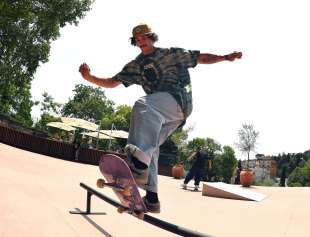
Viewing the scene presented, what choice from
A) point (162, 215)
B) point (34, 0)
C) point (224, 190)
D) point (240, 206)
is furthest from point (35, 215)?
point (34, 0)

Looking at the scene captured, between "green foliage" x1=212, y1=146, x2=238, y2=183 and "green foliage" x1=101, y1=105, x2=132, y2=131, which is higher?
"green foliage" x1=101, y1=105, x2=132, y2=131

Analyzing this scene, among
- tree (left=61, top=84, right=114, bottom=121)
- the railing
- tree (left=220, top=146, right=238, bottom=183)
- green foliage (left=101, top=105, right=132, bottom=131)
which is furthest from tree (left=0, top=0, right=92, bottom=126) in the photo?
tree (left=220, top=146, right=238, bottom=183)

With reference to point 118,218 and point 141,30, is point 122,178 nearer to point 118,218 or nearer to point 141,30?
point 141,30

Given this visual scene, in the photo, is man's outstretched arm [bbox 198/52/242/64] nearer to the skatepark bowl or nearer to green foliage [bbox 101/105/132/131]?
the skatepark bowl

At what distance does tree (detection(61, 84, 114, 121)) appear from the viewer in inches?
3268

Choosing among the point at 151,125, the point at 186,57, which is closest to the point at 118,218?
the point at 151,125

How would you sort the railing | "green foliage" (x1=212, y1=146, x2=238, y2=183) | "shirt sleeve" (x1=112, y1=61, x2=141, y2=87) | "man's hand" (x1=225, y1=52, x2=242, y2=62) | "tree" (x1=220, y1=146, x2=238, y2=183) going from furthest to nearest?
1. "tree" (x1=220, y1=146, x2=238, y2=183)
2. "green foliage" (x1=212, y1=146, x2=238, y2=183)
3. the railing
4. "shirt sleeve" (x1=112, y1=61, x2=141, y2=87)
5. "man's hand" (x1=225, y1=52, x2=242, y2=62)

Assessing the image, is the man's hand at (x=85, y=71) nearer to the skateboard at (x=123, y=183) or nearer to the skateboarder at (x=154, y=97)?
the skateboarder at (x=154, y=97)

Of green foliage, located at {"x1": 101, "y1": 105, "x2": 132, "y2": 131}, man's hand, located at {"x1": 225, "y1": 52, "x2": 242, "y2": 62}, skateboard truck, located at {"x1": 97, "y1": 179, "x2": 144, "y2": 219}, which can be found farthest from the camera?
green foliage, located at {"x1": 101, "y1": 105, "x2": 132, "y2": 131}

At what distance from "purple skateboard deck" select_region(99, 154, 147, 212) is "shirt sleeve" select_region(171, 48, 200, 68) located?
3.73ft

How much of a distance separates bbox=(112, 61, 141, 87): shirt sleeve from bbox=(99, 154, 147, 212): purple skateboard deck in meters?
0.95

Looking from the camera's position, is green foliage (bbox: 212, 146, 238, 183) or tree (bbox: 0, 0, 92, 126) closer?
tree (bbox: 0, 0, 92, 126)

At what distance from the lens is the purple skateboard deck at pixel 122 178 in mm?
3254

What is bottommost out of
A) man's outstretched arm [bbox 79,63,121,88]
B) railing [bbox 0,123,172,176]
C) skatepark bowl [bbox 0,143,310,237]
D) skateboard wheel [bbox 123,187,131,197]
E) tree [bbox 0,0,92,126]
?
skatepark bowl [bbox 0,143,310,237]
